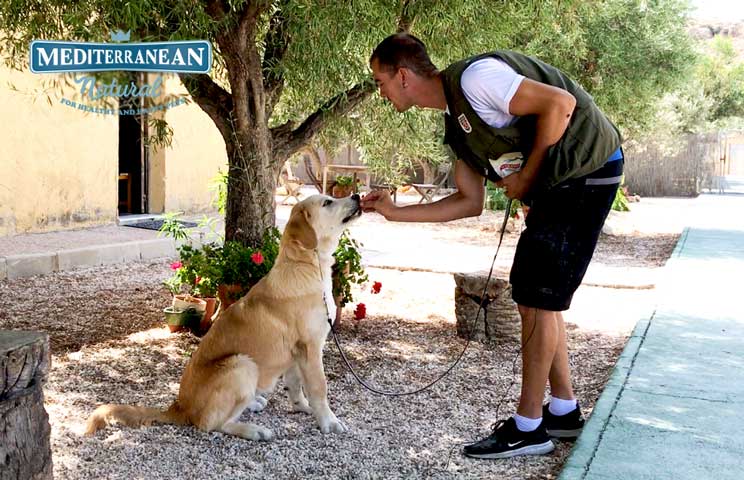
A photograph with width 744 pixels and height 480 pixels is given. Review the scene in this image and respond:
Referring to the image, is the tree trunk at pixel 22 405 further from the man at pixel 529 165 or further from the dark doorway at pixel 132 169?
the dark doorway at pixel 132 169

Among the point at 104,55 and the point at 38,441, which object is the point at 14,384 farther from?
the point at 104,55

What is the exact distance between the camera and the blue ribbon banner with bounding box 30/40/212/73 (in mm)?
5969

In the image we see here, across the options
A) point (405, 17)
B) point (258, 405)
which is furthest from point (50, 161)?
point (258, 405)

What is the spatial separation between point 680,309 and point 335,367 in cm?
362

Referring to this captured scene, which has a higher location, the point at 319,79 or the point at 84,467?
the point at 319,79

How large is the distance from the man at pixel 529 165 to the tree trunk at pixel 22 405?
1.80m

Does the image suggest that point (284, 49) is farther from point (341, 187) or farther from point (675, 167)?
point (675, 167)

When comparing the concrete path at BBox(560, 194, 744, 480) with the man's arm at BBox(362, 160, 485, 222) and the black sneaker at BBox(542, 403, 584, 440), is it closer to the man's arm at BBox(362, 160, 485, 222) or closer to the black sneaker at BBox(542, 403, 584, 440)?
the black sneaker at BBox(542, 403, 584, 440)

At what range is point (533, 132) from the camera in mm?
3785

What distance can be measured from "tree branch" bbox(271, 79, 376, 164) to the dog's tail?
2907 millimetres

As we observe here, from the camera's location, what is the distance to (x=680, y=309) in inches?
305

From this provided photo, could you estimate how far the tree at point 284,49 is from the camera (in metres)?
5.38

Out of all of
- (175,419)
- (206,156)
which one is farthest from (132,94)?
(206,156)

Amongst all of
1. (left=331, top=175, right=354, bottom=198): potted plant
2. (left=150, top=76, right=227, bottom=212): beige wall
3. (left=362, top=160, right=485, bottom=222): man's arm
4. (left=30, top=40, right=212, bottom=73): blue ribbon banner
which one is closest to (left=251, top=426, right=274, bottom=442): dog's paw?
(left=362, top=160, right=485, bottom=222): man's arm
